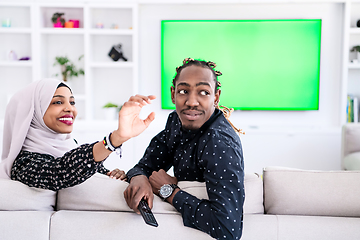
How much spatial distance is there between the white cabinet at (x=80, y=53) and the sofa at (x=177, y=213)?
2.97 meters

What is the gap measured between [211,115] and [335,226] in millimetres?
556

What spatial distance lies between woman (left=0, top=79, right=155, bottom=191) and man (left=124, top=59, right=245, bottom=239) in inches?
6.7

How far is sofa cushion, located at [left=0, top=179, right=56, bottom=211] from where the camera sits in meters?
1.11

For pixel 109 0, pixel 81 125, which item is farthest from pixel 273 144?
pixel 109 0

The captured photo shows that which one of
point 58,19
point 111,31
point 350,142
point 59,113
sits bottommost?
point 350,142

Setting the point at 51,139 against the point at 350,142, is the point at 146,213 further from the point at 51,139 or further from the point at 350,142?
the point at 350,142

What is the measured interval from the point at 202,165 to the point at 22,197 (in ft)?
1.95

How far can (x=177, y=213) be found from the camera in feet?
3.54

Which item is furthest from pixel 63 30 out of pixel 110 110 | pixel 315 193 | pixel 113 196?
pixel 315 193

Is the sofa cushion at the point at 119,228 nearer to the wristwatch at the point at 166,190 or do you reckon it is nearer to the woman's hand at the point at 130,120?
the wristwatch at the point at 166,190

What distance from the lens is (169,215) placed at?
1062mm

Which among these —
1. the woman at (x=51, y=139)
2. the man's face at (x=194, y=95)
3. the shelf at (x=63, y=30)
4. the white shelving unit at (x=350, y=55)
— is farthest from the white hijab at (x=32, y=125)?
the white shelving unit at (x=350, y=55)

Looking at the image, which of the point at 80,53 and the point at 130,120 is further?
the point at 80,53

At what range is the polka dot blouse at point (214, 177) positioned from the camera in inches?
38.9
